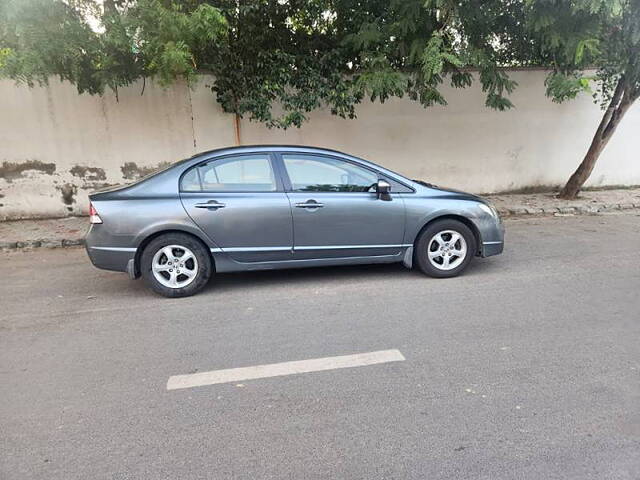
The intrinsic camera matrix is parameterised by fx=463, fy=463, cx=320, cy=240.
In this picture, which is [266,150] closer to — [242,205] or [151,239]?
[242,205]

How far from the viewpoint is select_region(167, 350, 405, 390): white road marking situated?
3.15 m

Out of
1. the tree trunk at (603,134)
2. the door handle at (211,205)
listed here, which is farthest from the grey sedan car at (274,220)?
the tree trunk at (603,134)

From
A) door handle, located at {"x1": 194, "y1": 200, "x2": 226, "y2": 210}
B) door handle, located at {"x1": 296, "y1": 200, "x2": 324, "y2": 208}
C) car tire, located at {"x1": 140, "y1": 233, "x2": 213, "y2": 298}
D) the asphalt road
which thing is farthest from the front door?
car tire, located at {"x1": 140, "y1": 233, "x2": 213, "y2": 298}

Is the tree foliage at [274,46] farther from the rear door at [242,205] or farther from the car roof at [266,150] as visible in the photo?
the rear door at [242,205]

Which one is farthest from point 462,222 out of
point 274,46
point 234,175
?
point 274,46

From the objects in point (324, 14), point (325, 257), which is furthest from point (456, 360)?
point (324, 14)

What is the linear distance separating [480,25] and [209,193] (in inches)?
211

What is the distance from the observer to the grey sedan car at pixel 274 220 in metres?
4.58

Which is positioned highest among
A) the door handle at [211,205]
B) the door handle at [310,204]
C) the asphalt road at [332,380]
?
the door handle at [211,205]

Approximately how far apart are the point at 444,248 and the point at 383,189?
987mm

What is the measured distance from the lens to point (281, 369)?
10.8 ft

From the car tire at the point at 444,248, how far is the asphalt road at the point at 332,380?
0.17 meters

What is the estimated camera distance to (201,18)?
19.2 feet

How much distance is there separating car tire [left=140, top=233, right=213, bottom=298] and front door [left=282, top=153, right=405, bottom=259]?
0.99 meters
